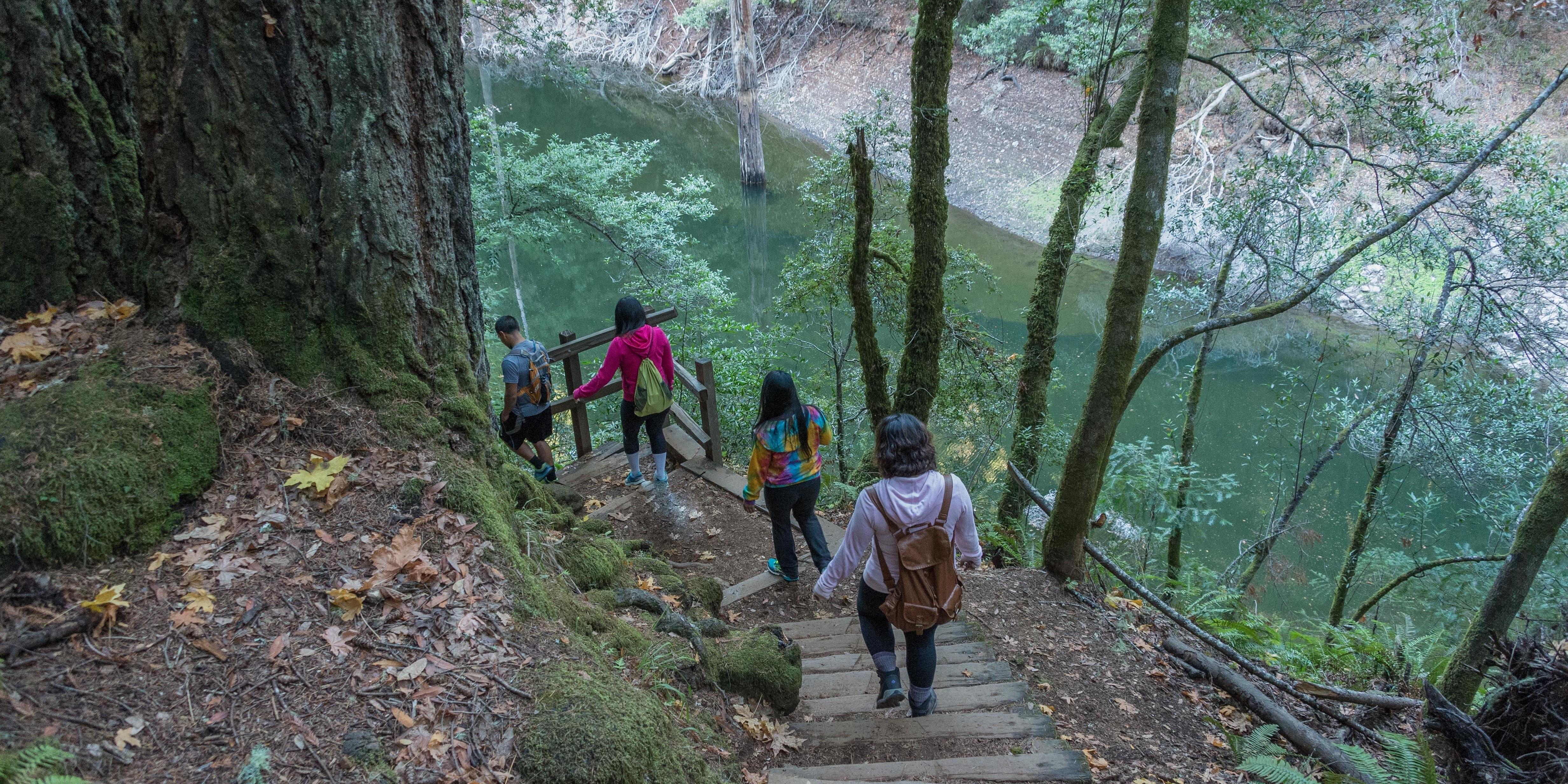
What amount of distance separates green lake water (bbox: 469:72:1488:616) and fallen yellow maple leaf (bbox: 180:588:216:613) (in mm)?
4258

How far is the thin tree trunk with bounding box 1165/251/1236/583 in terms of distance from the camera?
1002 centimetres

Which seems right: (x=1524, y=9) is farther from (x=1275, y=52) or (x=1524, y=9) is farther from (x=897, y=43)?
(x=897, y=43)

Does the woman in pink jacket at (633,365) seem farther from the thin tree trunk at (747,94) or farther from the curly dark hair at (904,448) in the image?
the thin tree trunk at (747,94)

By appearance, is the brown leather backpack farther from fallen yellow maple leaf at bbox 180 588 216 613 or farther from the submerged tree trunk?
fallen yellow maple leaf at bbox 180 588 216 613

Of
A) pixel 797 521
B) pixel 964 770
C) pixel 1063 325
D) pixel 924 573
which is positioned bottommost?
pixel 1063 325

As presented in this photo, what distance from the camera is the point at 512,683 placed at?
2625mm

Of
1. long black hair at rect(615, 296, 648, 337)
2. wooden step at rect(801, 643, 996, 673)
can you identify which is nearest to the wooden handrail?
long black hair at rect(615, 296, 648, 337)

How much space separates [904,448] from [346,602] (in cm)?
221

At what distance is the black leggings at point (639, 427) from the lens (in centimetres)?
637

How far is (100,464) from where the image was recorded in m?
2.65

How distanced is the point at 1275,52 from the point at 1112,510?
5.69m

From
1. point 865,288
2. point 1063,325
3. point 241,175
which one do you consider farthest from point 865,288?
point 1063,325

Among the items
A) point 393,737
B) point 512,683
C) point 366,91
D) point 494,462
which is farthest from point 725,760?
point 366,91

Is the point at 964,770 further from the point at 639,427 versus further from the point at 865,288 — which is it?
the point at 865,288
